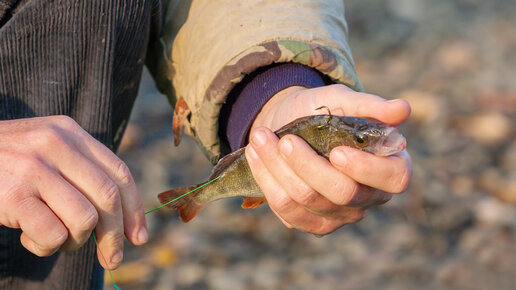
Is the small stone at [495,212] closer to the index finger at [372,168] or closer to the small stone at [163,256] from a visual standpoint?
the small stone at [163,256]

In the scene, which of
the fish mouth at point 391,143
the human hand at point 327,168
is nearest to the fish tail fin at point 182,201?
the human hand at point 327,168

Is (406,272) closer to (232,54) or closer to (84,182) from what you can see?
(232,54)

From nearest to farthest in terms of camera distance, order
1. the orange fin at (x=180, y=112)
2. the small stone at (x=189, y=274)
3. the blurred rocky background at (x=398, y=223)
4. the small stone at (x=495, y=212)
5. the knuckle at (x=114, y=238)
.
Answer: the knuckle at (x=114, y=238) → the orange fin at (x=180, y=112) → the blurred rocky background at (x=398, y=223) → the small stone at (x=189, y=274) → the small stone at (x=495, y=212)

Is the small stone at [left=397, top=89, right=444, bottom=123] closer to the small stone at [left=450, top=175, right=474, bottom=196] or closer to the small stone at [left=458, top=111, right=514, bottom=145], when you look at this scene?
the small stone at [left=458, top=111, right=514, bottom=145]

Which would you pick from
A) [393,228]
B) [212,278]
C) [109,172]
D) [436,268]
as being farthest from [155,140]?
[109,172]

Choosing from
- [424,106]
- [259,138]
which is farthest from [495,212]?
[259,138]

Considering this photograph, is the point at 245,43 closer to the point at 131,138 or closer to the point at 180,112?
the point at 180,112

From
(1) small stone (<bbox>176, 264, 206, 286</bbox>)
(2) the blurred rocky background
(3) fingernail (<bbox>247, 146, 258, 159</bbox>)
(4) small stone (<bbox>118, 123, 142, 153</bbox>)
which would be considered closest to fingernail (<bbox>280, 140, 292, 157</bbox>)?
(3) fingernail (<bbox>247, 146, 258, 159</bbox>)

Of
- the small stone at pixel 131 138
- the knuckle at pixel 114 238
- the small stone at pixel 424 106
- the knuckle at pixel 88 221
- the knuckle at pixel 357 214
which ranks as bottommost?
the small stone at pixel 131 138
